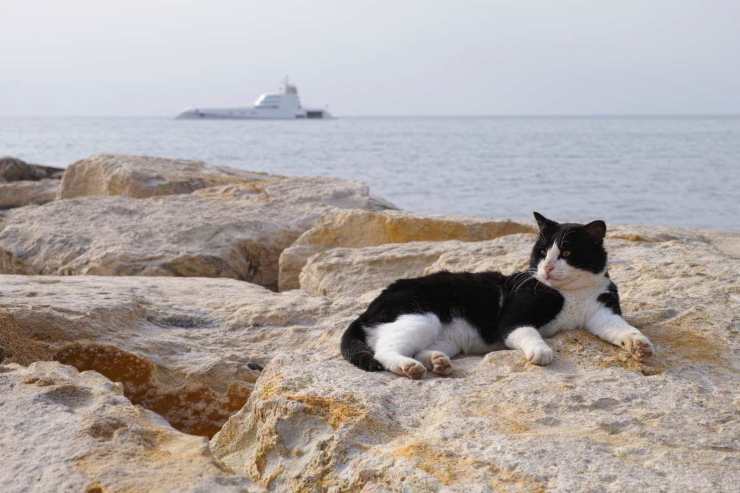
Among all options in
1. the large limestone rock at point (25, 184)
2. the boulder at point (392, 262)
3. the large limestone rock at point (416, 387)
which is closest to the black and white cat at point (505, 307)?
the large limestone rock at point (416, 387)

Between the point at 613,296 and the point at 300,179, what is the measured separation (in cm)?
609

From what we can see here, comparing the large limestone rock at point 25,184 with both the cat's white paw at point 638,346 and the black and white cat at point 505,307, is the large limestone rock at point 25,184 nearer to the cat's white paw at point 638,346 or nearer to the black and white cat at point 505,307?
the black and white cat at point 505,307

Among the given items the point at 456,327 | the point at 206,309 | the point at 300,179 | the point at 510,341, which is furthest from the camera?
the point at 300,179

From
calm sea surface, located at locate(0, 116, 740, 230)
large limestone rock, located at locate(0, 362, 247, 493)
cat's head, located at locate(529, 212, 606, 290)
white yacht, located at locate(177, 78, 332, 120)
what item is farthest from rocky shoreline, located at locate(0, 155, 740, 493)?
white yacht, located at locate(177, 78, 332, 120)

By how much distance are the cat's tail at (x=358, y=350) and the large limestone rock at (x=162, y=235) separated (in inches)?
124

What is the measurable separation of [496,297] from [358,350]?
0.82 metres

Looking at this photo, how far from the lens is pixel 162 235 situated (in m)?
6.86

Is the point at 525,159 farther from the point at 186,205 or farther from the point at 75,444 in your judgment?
the point at 75,444

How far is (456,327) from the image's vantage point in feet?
12.0

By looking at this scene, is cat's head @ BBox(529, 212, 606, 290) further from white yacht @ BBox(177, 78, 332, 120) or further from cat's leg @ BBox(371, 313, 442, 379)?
white yacht @ BBox(177, 78, 332, 120)

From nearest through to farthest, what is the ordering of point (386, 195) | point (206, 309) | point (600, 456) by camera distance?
point (600, 456) < point (206, 309) < point (386, 195)

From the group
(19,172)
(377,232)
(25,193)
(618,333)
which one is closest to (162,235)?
(377,232)

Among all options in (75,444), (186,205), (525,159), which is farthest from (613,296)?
(525,159)

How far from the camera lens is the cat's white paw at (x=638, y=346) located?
3.07 meters
